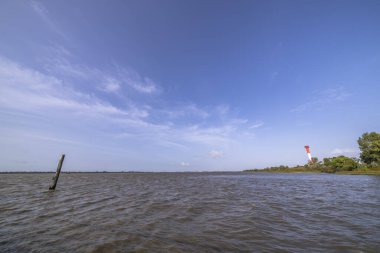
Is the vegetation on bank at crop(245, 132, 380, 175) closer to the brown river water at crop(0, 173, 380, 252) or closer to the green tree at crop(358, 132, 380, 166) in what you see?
the green tree at crop(358, 132, 380, 166)

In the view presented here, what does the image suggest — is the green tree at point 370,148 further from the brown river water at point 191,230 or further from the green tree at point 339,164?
the brown river water at point 191,230

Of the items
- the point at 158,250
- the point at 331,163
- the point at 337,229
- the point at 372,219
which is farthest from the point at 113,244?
the point at 331,163

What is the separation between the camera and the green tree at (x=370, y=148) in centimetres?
5828

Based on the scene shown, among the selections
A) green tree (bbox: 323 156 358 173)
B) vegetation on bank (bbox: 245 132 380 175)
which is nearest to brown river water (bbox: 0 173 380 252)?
vegetation on bank (bbox: 245 132 380 175)

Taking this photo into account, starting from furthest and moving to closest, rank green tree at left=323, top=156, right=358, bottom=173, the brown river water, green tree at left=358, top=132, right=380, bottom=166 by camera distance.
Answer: green tree at left=323, top=156, right=358, bottom=173 < green tree at left=358, top=132, right=380, bottom=166 < the brown river water

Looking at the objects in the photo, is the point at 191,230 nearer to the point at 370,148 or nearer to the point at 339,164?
the point at 370,148

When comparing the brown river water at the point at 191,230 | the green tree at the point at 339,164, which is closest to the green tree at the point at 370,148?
the green tree at the point at 339,164

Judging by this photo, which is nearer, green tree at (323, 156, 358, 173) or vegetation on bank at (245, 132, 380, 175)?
vegetation on bank at (245, 132, 380, 175)

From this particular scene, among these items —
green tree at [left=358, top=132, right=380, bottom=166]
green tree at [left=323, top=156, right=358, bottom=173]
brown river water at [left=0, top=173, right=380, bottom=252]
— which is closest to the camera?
brown river water at [left=0, top=173, right=380, bottom=252]

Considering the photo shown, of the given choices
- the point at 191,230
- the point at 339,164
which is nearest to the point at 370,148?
the point at 339,164

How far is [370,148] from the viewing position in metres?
60.8

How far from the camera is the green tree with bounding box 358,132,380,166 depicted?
5828 cm

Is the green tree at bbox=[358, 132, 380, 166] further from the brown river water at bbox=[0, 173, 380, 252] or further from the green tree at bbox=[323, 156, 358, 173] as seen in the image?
the brown river water at bbox=[0, 173, 380, 252]

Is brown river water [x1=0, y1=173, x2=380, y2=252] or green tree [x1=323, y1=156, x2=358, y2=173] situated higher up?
green tree [x1=323, y1=156, x2=358, y2=173]
